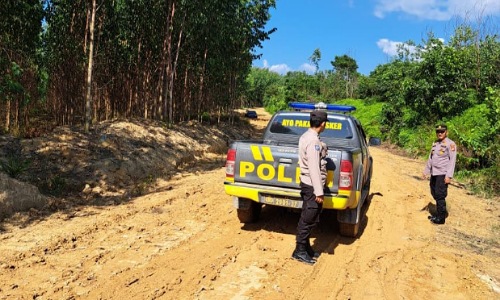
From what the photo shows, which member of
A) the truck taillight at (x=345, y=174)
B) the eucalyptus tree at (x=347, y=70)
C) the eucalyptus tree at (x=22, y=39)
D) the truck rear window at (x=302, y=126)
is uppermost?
the eucalyptus tree at (x=347, y=70)

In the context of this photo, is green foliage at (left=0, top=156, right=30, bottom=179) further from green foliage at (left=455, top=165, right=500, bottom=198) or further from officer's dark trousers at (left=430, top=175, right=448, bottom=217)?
green foliage at (left=455, top=165, right=500, bottom=198)

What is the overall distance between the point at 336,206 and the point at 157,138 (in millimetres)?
9097

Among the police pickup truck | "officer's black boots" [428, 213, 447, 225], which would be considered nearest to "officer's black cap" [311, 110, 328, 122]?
the police pickup truck

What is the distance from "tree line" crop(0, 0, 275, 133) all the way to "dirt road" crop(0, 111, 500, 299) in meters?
4.88

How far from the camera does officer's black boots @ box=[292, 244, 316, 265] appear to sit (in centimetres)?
469

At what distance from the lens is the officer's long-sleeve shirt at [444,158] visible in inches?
264

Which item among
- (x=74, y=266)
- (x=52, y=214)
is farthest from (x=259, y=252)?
(x=52, y=214)

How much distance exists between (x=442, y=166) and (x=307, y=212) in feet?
11.6

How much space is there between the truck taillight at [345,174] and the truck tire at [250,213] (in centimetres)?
157

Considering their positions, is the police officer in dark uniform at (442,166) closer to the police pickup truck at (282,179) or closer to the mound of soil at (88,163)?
the police pickup truck at (282,179)

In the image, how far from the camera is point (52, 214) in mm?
6328

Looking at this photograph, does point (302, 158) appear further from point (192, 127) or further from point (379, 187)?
point (192, 127)

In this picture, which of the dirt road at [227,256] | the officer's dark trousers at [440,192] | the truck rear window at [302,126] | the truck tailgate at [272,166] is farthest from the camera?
the officer's dark trousers at [440,192]

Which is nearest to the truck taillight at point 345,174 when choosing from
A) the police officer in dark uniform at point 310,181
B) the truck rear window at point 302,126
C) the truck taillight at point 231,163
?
the police officer in dark uniform at point 310,181
